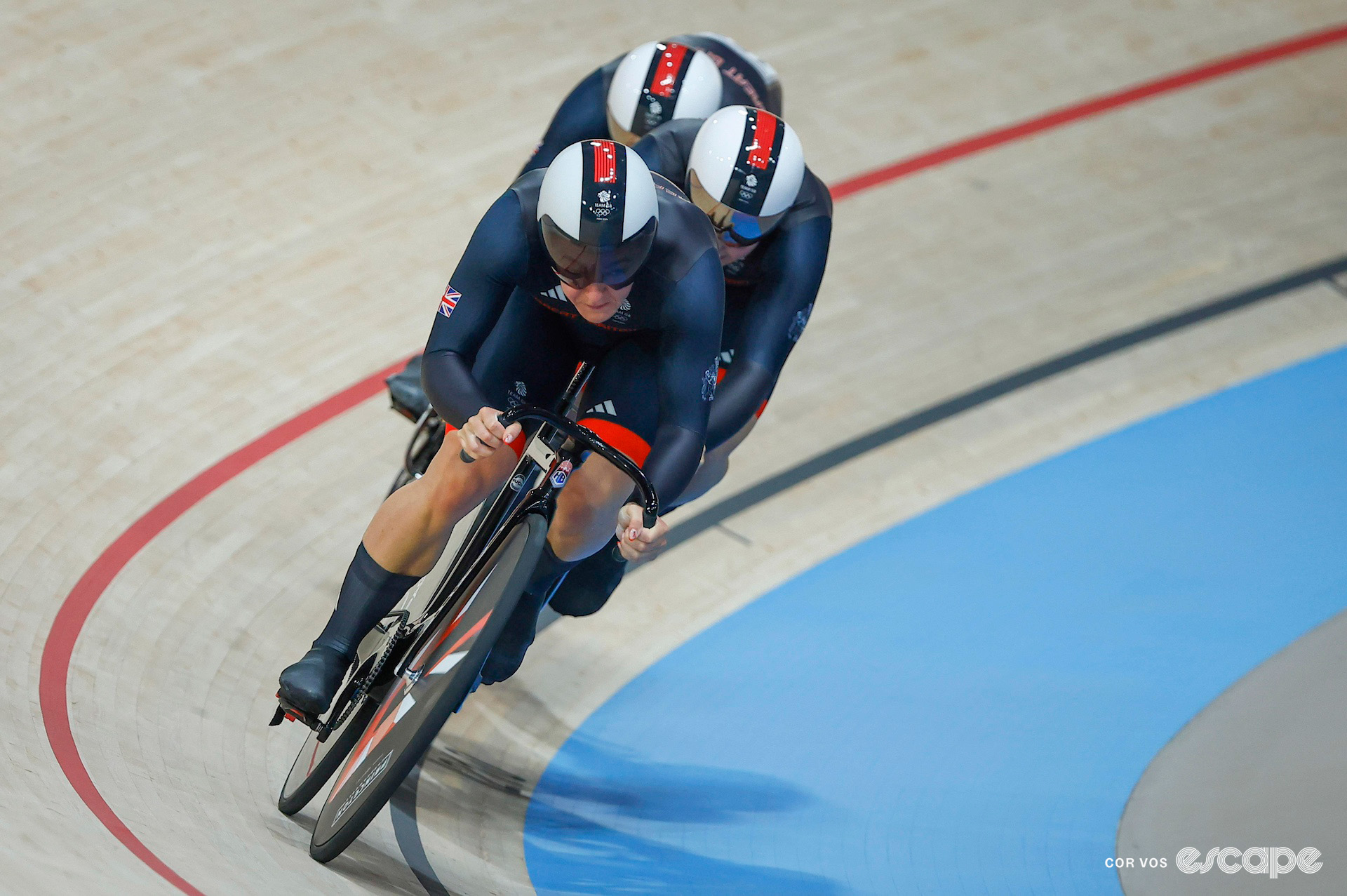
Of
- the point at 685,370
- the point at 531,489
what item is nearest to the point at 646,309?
the point at 685,370

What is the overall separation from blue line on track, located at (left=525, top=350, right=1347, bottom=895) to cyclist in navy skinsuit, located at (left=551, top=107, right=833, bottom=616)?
0.60m

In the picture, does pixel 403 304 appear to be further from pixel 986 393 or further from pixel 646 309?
pixel 646 309

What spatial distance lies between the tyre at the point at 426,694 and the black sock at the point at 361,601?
0.15 m

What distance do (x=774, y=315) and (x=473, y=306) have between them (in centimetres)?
89

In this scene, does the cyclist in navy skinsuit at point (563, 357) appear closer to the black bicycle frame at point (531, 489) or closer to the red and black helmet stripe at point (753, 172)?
the black bicycle frame at point (531, 489)

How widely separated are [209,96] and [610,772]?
355 cm

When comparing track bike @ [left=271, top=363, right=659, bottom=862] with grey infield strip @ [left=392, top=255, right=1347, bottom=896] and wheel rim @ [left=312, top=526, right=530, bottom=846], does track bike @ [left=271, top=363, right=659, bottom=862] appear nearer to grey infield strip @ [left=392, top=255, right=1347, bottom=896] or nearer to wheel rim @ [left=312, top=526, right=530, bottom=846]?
wheel rim @ [left=312, top=526, right=530, bottom=846]

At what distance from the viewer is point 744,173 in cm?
311

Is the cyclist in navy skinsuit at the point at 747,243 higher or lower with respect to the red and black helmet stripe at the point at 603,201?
lower

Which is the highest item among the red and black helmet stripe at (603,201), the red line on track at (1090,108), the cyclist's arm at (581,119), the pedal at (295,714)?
the red and black helmet stripe at (603,201)

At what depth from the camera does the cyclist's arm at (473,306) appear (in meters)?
2.63

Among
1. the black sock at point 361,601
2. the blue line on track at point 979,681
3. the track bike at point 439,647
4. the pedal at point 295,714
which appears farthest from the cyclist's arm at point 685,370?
the blue line on track at point 979,681

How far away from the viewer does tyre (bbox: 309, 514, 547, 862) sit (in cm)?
248

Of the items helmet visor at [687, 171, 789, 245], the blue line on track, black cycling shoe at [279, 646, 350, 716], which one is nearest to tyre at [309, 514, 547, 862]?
black cycling shoe at [279, 646, 350, 716]
